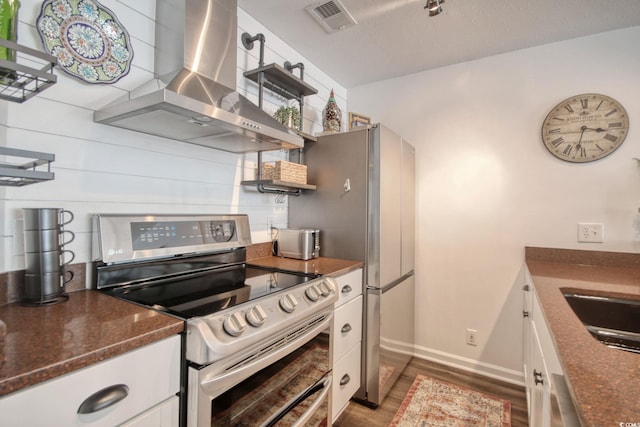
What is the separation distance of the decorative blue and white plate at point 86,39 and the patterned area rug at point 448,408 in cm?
231

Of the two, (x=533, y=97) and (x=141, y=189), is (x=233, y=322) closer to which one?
(x=141, y=189)

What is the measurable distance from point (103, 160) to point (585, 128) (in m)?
2.80

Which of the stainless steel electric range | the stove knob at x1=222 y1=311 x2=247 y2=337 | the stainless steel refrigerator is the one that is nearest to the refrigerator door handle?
the stainless steel refrigerator

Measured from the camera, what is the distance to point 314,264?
1820 mm

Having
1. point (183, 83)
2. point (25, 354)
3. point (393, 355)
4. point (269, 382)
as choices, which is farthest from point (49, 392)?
point (393, 355)

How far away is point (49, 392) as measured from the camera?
0.62m

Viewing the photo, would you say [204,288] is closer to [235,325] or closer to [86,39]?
[235,325]

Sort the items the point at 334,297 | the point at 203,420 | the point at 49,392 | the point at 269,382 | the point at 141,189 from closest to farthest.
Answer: the point at 49,392 < the point at 203,420 < the point at 269,382 < the point at 141,189 < the point at 334,297

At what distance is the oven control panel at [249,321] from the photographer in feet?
2.82

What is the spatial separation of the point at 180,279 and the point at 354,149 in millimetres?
1273

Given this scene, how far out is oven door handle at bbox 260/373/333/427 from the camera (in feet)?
3.76

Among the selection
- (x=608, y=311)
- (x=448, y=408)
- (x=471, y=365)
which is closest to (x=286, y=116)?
(x=608, y=311)

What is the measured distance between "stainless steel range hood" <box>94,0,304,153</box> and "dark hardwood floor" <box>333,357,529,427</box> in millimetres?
1669

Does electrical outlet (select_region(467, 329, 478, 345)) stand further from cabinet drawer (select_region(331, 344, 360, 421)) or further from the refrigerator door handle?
cabinet drawer (select_region(331, 344, 360, 421))
